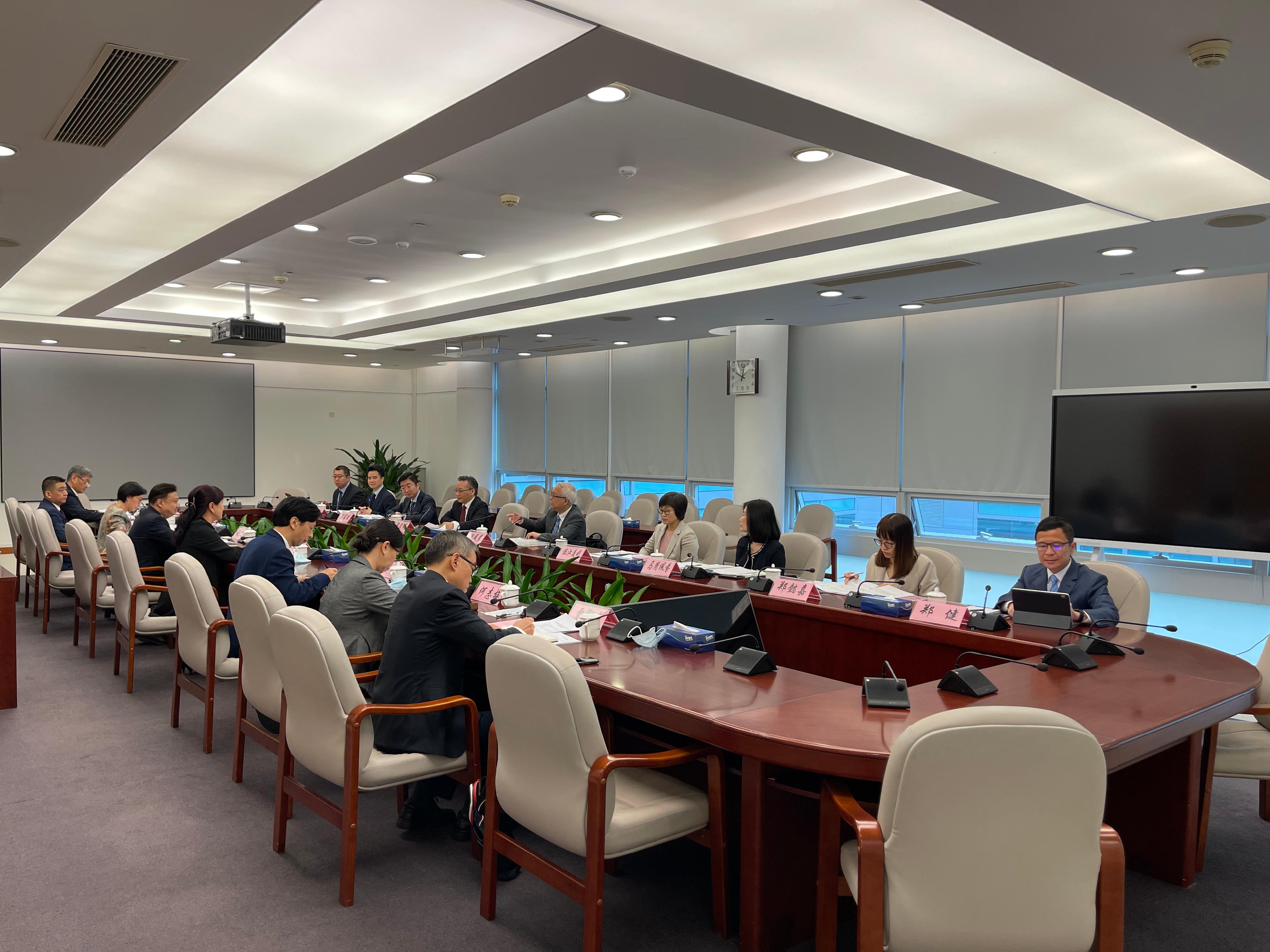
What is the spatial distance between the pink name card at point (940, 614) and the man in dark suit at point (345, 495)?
284 inches

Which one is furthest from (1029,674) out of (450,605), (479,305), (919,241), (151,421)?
(151,421)

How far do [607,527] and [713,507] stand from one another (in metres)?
1.58

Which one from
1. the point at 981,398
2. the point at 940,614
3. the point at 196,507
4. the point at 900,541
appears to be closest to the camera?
the point at 940,614

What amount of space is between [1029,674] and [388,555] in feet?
8.37

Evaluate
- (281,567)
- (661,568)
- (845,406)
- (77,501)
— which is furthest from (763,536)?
(77,501)

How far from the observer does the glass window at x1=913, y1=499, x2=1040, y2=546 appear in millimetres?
7887

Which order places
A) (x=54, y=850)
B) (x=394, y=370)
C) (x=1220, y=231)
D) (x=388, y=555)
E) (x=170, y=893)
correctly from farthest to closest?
(x=394, y=370) < (x=1220, y=231) < (x=388, y=555) < (x=54, y=850) < (x=170, y=893)

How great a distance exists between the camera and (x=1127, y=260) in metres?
5.46

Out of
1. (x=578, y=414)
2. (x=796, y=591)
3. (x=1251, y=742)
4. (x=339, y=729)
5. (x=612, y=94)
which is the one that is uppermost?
(x=612, y=94)

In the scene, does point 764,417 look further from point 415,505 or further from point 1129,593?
point 1129,593

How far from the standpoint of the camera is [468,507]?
27.6 ft

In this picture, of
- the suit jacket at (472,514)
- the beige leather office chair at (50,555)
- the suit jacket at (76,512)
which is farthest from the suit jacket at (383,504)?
the beige leather office chair at (50,555)

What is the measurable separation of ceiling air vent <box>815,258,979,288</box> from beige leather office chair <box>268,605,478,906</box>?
4.27 metres

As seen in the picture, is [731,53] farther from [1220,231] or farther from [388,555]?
[1220,231]
